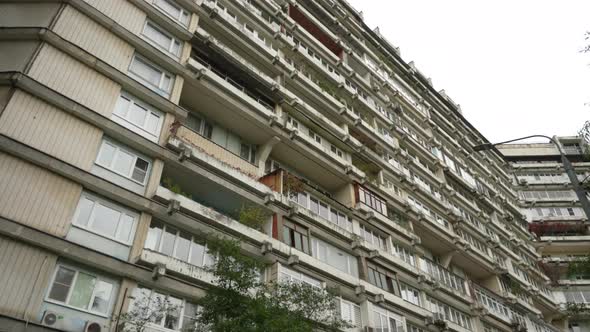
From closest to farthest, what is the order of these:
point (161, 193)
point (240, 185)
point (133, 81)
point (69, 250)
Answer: point (69, 250), point (161, 193), point (133, 81), point (240, 185)

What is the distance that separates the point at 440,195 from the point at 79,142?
1241 inches

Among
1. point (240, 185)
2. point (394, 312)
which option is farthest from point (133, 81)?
point (394, 312)

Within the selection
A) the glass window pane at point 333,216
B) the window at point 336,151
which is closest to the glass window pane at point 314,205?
the glass window pane at point 333,216

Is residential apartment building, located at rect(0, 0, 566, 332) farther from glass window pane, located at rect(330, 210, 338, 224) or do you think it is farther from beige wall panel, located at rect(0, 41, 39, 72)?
glass window pane, located at rect(330, 210, 338, 224)

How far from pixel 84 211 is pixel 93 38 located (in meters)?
8.04

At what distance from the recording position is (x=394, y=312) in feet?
79.4

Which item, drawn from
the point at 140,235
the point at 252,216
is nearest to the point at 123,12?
the point at 140,235

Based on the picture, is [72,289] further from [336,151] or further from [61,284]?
[336,151]

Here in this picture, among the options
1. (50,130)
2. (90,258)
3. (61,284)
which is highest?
(50,130)

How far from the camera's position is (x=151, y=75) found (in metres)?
21.1

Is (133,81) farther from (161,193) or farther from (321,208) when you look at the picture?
(321,208)

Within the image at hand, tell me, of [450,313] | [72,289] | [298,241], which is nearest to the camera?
[72,289]

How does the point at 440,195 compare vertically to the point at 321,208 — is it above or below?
above

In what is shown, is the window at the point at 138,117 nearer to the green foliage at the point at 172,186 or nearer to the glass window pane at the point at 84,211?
the green foliage at the point at 172,186
